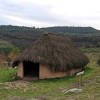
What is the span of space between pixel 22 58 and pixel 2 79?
215 cm

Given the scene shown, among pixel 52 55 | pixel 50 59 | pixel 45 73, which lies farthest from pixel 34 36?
pixel 50 59

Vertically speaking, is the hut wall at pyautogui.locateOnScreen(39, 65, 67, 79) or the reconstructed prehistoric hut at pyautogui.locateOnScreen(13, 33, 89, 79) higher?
the reconstructed prehistoric hut at pyautogui.locateOnScreen(13, 33, 89, 79)

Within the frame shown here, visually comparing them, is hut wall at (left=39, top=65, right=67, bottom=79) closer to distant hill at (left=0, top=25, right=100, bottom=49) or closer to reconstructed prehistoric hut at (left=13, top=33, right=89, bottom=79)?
reconstructed prehistoric hut at (left=13, top=33, right=89, bottom=79)

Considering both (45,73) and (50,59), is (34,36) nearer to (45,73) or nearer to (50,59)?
(45,73)

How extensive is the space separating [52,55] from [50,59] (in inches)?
21.2

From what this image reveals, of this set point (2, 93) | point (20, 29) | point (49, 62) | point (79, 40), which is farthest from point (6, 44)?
point (2, 93)

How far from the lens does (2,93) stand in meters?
14.5

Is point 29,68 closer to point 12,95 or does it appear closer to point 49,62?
point 49,62

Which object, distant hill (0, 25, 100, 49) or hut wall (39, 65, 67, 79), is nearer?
hut wall (39, 65, 67, 79)

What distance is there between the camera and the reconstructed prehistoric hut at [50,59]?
67.9 feet

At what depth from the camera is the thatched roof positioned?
67.8ft

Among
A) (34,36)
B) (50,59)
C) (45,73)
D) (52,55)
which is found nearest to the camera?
(50,59)

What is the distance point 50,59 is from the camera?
2067 centimetres

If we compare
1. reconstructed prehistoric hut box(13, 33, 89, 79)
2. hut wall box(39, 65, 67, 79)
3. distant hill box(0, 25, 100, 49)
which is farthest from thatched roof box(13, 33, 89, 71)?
distant hill box(0, 25, 100, 49)
